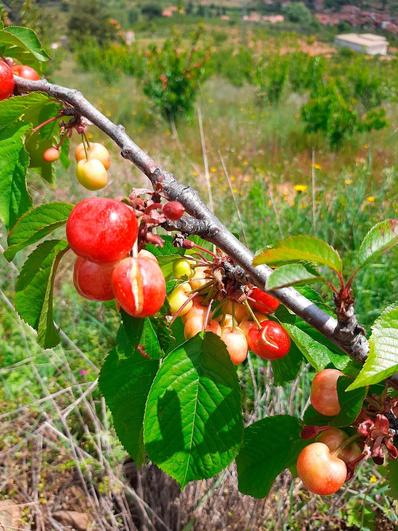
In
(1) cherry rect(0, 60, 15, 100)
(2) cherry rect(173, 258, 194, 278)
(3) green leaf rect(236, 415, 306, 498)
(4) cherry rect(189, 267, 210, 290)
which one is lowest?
(3) green leaf rect(236, 415, 306, 498)

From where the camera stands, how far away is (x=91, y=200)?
0.36 meters

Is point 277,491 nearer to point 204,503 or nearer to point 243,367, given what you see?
point 204,503

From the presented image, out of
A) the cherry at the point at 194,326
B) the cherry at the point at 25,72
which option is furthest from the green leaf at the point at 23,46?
the cherry at the point at 194,326

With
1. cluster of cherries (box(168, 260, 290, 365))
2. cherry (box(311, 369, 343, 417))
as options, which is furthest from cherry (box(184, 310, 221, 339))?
cherry (box(311, 369, 343, 417))

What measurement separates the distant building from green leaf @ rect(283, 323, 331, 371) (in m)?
8.12

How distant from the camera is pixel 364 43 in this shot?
381 inches

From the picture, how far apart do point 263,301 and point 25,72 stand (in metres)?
0.45

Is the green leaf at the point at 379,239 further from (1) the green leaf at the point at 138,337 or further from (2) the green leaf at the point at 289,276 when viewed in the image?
(1) the green leaf at the point at 138,337

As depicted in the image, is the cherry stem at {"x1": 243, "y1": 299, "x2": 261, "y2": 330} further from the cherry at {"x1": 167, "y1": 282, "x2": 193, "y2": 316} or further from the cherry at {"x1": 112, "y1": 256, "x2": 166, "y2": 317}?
the cherry at {"x1": 112, "y1": 256, "x2": 166, "y2": 317}

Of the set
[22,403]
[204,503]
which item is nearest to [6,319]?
[22,403]

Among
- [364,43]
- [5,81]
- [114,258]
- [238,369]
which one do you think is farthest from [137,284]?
[364,43]

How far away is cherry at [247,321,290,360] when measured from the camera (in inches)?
18.9

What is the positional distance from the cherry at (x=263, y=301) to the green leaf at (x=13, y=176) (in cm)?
28

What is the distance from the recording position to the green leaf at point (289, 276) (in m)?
0.34
